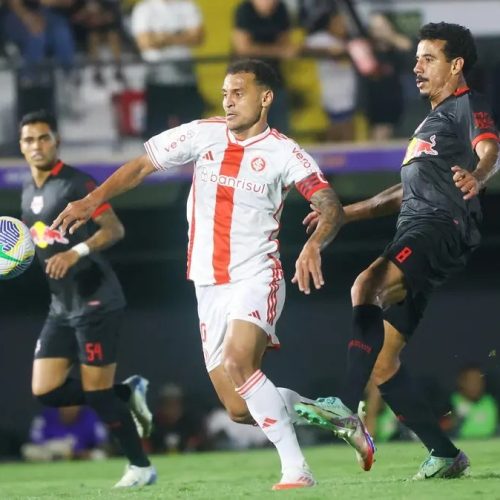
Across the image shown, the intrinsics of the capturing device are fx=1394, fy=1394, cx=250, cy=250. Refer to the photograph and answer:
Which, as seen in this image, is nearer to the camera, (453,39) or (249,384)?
(249,384)

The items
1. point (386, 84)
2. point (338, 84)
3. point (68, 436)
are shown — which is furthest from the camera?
point (68, 436)

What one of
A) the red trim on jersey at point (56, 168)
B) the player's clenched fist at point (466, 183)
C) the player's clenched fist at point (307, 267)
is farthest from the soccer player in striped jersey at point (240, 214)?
the red trim on jersey at point (56, 168)

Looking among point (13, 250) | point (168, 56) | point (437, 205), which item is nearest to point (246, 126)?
point (437, 205)

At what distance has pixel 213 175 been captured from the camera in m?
7.25

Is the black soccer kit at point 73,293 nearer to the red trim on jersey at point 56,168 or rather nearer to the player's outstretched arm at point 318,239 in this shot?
the red trim on jersey at point 56,168

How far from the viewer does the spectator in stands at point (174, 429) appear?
13836 mm

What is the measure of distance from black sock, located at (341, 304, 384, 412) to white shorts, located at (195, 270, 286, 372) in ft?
1.46

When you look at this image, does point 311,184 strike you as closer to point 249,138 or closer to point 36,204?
point 249,138

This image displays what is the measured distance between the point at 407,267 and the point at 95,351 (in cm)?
283

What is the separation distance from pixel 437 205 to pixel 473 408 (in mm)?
7133

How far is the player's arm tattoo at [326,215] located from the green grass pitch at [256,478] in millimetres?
1225

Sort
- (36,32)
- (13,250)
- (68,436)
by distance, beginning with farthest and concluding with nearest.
Result: (68,436) → (36,32) → (13,250)

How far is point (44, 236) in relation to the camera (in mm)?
9172

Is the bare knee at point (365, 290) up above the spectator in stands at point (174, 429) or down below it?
above
